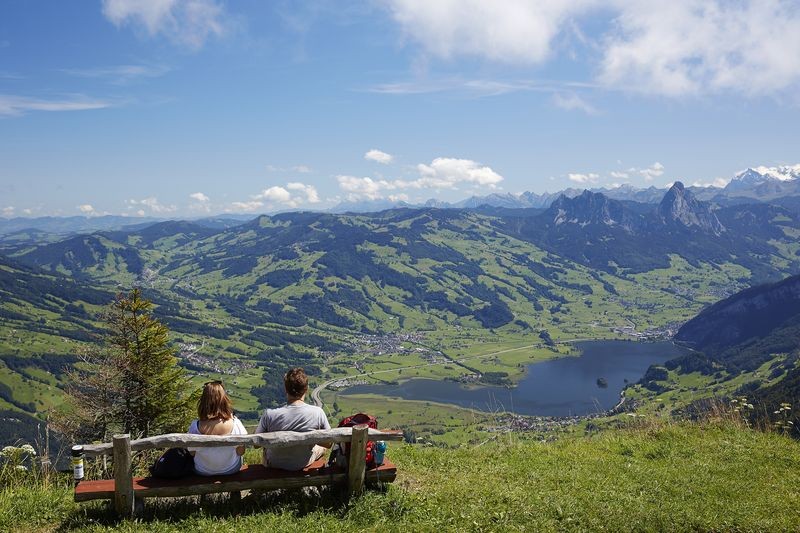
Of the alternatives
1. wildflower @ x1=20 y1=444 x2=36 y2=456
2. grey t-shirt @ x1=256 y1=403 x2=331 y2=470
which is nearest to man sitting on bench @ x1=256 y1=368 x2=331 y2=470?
grey t-shirt @ x1=256 y1=403 x2=331 y2=470

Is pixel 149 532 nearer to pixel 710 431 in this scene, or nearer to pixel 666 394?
pixel 710 431

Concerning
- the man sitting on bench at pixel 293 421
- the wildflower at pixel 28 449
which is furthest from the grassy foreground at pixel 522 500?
the wildflower at pixel 28 449

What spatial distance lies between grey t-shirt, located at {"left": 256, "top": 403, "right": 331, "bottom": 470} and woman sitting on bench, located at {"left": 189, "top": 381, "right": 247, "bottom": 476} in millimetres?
562

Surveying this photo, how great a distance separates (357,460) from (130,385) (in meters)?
16.8

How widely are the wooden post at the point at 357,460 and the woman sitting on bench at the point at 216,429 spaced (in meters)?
2.15

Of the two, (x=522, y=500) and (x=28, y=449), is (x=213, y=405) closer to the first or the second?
(x=28, y=449)

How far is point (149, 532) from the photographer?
9.03 meters

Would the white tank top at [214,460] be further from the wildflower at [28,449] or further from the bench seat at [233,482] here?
the wildflower at [28,449]

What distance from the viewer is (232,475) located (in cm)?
1006

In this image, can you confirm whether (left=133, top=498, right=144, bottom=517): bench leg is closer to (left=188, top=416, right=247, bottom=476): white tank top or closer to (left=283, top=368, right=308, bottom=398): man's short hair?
(left=188, top=416, right=247, bottom=476): white tank top

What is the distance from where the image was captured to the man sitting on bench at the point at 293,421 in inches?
415

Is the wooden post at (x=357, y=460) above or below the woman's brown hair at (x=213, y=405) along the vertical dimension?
below

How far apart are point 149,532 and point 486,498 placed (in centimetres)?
652

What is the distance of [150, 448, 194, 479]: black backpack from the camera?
9984 millimetres
